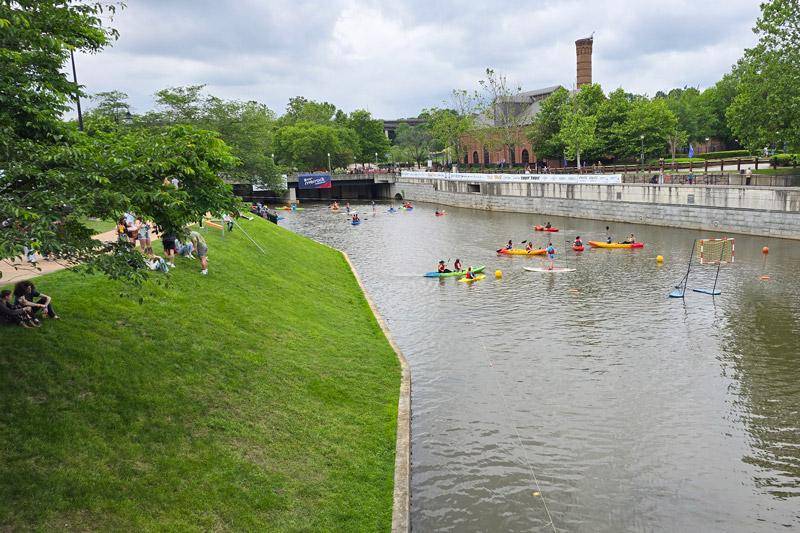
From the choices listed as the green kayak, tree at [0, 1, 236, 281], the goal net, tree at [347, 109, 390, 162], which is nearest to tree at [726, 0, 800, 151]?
the goal net

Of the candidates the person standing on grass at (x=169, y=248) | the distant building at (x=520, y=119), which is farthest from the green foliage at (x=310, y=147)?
the person standing on grass at (x=169, y=248)

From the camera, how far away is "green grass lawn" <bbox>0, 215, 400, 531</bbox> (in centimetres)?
1043

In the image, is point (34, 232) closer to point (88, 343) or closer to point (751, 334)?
point (88, 343)

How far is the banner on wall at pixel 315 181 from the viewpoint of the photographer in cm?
10262

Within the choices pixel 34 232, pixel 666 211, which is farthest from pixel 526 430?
pixel 666 211

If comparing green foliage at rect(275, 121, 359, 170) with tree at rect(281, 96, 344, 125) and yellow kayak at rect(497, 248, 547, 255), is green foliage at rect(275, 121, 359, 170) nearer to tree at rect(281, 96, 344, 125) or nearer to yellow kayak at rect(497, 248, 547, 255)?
tree at rect(281, 96, 344, 125)

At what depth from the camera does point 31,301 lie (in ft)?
46.2

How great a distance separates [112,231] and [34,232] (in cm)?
2237

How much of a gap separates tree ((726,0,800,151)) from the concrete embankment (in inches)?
224

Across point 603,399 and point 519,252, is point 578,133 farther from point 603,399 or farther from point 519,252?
point 603,399

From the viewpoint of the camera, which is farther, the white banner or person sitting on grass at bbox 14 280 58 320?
the white banner

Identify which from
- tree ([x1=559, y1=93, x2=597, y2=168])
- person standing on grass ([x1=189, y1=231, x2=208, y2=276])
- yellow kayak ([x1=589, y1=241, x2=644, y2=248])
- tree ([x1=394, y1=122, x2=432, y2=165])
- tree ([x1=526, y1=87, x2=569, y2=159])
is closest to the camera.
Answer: person standing on grass ([x1=189, y1=231, x2=208, y2=276])

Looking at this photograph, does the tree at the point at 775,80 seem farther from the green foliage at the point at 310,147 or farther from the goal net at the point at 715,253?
the green foliage at the point at 310,147

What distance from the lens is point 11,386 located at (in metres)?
11.7
